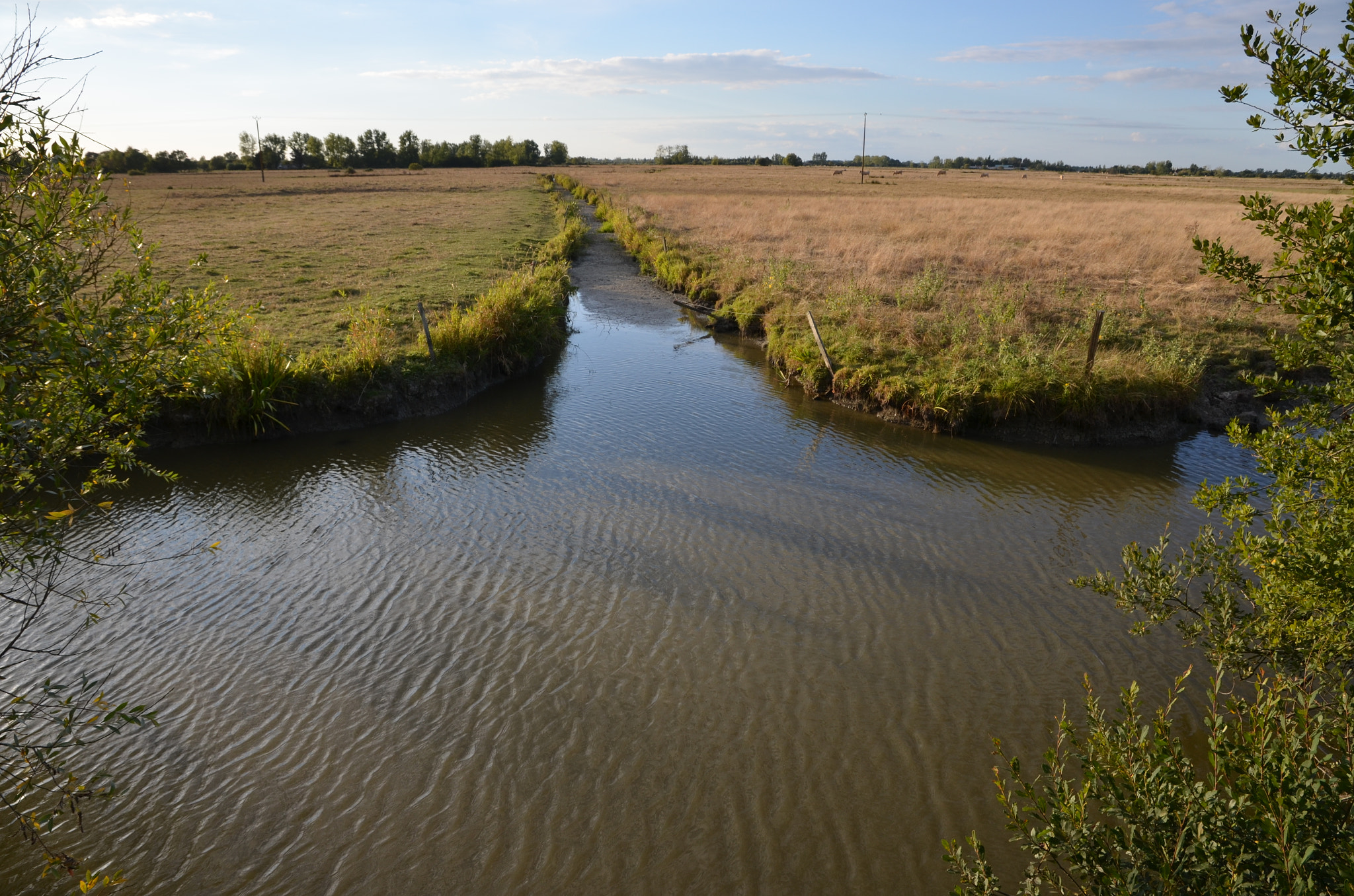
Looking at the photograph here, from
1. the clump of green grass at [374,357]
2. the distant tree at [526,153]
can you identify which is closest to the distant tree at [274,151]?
the distant tree at [526,153]

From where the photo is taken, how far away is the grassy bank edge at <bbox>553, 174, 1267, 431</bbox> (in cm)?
1350

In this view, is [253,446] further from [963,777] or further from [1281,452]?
[1281,452]

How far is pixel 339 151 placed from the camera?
111500mm

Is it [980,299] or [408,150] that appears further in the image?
[408,150]

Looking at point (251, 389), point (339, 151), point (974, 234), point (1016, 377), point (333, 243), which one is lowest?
point (251, 389)

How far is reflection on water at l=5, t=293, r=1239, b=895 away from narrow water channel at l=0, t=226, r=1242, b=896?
3cm

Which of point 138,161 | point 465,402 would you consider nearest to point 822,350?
point 465,402

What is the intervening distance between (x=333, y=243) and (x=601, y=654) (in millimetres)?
28635

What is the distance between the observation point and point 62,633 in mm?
7418

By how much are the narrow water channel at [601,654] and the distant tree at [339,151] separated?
116m

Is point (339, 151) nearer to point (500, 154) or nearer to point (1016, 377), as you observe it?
point (500, 154)

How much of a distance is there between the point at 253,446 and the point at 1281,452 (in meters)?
13.8

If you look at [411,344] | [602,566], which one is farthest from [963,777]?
[411,344]

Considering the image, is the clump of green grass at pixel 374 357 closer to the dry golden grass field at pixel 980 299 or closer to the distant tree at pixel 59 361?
the distant tree at pixel 59 361
